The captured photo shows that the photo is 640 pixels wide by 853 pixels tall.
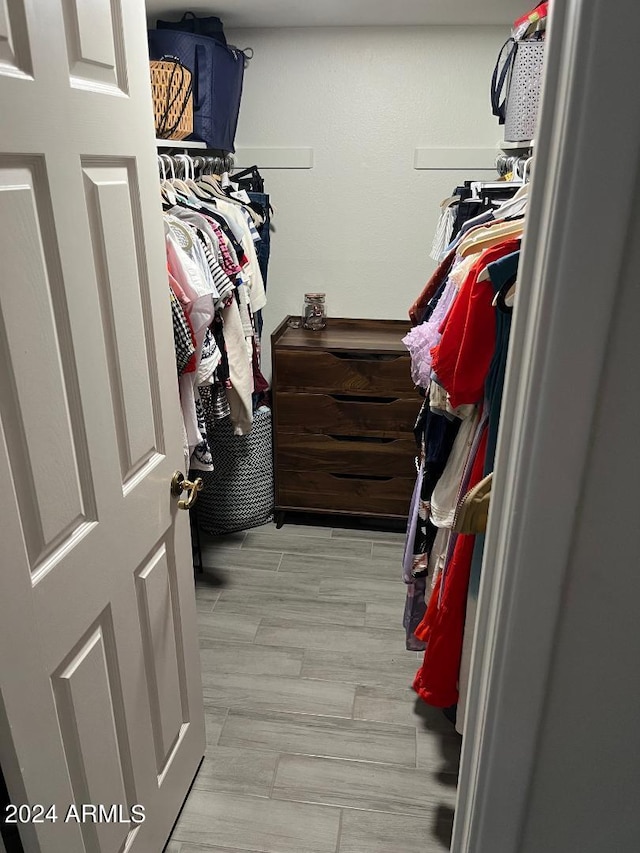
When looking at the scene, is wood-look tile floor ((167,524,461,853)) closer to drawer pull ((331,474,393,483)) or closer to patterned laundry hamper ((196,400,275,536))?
patterned laundry hamper ((196,400,275,536))

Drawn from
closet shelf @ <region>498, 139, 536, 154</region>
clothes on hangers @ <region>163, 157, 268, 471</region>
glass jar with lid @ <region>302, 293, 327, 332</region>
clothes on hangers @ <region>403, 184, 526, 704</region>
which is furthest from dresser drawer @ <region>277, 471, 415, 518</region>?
closet shelf @ <region>498, 139, 536, 154</region>

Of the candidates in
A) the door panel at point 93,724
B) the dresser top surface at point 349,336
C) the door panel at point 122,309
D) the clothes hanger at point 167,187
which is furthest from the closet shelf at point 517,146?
the door panel at point 93,724

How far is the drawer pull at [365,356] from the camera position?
8.65 feet

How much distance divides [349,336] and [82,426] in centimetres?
195

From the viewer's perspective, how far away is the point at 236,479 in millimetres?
2816

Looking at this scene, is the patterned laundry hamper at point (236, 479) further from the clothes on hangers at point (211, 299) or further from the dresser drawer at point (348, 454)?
the clothes on hangers at point (211, 299)

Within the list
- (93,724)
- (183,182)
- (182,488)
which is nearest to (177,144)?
(183,182)

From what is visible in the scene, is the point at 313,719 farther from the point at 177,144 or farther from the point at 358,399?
the point at 177,144

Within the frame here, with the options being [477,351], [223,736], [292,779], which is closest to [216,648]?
[223,736]

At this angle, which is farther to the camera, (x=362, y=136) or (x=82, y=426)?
(x=362, y=136)

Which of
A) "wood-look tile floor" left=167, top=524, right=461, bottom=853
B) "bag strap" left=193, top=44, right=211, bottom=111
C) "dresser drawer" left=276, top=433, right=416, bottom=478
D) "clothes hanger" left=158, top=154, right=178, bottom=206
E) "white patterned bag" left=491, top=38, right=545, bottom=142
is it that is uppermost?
"bag strap" left=193, top=44, right=211, bottom=111

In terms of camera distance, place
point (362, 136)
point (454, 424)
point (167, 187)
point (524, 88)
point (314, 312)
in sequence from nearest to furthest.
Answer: point (454, 424) < point (524, 88) < point (167, 187) < point (362, 136) < point (314, 312)

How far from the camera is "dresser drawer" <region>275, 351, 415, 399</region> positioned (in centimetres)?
264

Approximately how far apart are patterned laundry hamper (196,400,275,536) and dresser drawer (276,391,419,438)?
0.17 metres
